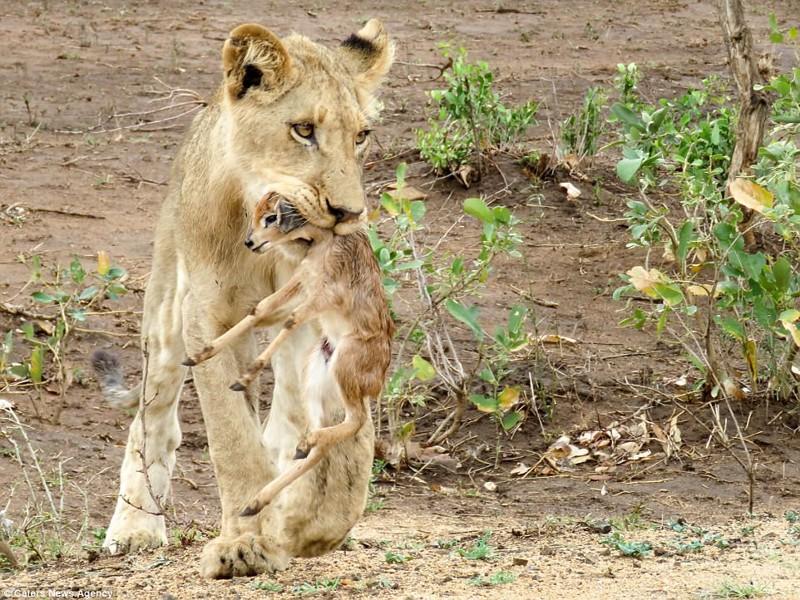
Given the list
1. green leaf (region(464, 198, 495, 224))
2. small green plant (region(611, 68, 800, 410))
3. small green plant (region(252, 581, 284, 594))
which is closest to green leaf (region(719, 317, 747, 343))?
small green plant (region(611, 68, 800, 410))

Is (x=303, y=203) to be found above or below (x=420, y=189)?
above

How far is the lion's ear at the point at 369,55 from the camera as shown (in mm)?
5516

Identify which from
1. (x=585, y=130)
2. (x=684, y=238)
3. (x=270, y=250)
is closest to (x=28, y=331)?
(x=270, y=250)

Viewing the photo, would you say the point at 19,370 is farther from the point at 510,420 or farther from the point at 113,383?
the point at 510,420

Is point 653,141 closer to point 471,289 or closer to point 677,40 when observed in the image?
point 471,289

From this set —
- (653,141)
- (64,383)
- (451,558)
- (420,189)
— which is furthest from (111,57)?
(451,558)

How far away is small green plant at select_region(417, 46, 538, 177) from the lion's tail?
3.89 metres

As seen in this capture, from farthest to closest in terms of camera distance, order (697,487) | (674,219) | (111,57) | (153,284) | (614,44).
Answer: (614,44) → (111,57) → (674,219) → (697,487) → (153,284)

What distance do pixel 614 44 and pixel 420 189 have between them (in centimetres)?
649

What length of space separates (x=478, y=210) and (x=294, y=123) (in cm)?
163

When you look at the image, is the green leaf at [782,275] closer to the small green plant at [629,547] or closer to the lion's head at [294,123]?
the small green plant at [629,547]

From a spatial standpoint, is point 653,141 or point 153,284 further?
point 653,141

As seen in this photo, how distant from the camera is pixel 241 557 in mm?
4789

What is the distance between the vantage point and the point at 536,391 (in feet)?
25.8
